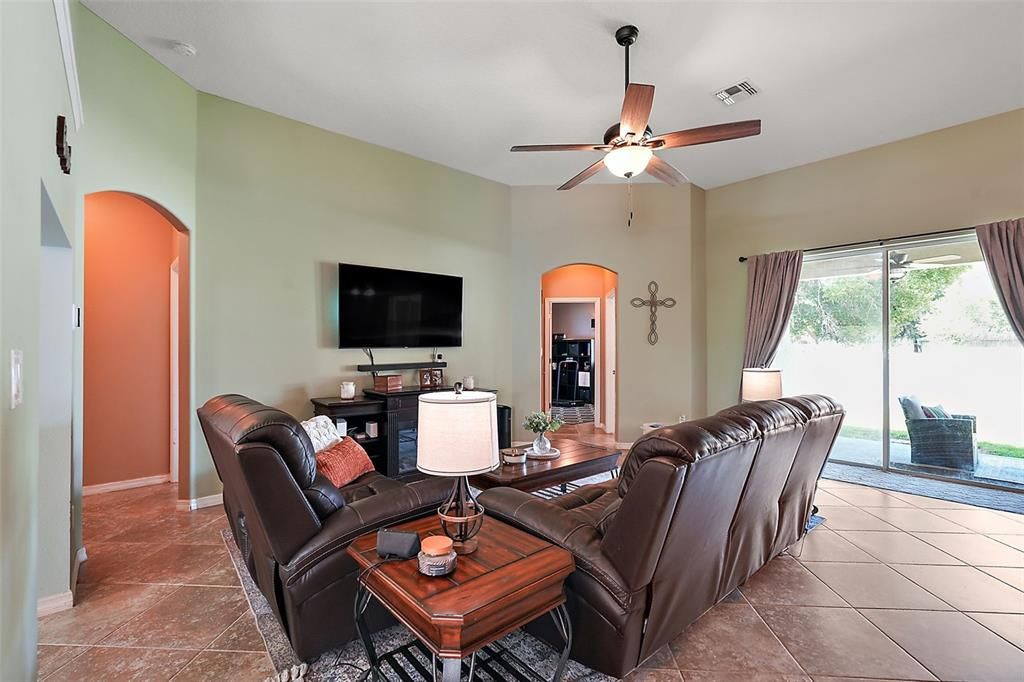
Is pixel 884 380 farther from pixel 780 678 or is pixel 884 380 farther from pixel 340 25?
pixel 340 25

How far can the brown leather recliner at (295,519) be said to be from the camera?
1857mm

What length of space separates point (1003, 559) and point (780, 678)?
235 cm

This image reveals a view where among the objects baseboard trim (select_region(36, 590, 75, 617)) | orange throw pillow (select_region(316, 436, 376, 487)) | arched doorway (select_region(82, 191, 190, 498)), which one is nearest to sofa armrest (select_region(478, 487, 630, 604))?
orange throw pillow (select_region(316, 436, 376, 487))

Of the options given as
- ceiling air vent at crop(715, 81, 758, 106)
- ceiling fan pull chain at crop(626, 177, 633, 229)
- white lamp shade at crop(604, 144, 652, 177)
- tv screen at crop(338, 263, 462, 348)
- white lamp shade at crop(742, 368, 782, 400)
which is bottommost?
white lamp shade at crop(742, 368, 782, 400)

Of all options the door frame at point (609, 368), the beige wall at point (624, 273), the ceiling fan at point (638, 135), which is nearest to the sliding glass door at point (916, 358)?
the beige wall at point (624, 273)

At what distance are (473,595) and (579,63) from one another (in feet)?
11.5

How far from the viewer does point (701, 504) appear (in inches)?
72.5

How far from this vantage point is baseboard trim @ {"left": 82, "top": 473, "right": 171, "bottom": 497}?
13.9 feet

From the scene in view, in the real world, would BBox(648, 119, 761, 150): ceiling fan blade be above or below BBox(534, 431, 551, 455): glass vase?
above

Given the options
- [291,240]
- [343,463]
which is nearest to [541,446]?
[343,463]

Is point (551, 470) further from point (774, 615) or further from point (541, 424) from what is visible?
point (774, 615)

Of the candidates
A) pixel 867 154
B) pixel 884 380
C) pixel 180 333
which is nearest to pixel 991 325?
pixel 884 380

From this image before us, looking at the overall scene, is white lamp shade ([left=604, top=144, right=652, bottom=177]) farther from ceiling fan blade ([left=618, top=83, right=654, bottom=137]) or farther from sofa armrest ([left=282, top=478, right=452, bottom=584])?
sofa armrest ([left=282, top=478, right=452, bottom=584])

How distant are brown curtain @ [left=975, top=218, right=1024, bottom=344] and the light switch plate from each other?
20.8 ft
